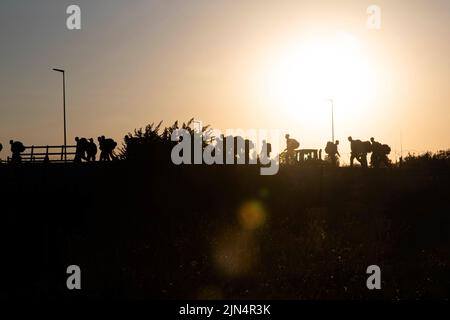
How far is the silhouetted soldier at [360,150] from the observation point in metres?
34.6

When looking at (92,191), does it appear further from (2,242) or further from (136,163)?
(2,242)

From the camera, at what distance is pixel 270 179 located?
29.1 m

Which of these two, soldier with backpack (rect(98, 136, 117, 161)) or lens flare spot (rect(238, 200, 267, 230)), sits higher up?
soldier with backpack (rect(98, 136, 117, 161))

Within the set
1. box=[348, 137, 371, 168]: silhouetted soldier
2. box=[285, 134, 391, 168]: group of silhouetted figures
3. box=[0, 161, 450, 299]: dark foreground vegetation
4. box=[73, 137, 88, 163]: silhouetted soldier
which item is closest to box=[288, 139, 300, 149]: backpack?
box=[285, 134, 391, 168]: group of silhouetted figures

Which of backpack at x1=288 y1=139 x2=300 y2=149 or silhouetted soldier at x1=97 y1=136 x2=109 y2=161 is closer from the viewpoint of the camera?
silhouetted soldier at x1=97 y1=136 x2=109 y2=161

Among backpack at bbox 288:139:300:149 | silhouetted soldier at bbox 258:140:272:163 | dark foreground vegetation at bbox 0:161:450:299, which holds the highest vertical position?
backpack at bbox 288:139:300:149

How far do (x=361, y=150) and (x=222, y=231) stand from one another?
694 inches

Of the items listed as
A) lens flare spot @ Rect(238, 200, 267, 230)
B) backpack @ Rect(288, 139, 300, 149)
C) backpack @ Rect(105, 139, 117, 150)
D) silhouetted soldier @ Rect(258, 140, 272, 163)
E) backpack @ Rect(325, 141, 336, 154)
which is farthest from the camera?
backpack @ Rect(325, 141, 336, 154)

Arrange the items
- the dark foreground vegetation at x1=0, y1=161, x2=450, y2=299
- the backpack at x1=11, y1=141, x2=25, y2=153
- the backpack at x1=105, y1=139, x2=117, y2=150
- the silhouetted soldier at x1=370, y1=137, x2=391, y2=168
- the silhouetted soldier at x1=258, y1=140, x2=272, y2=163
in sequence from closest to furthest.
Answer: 1. the dark foreground vegetation at x1=0, y1=161, x2=450, y2=299
2. the silhouetted soldier at x1=258, y1=140, x2=272, y2=163
3. the backpack at x1=105, y1=139, x2=117, y2=150
4. the backpack at x1=11, y1=141, x2=25, y2=153
5. the silhouetted soldier at x1=370, y1=137, x2=391, y2=168

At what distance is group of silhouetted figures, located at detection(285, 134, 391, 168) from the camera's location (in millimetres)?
35031

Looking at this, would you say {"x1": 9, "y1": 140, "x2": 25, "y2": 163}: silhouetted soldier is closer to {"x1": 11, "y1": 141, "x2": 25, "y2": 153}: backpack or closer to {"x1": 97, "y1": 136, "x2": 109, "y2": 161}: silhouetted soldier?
{"x1": 11, "y1": 141, "x2": 25, "y2": 153}: backpack

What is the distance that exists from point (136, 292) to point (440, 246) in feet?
31.8

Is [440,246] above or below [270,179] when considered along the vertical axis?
below
